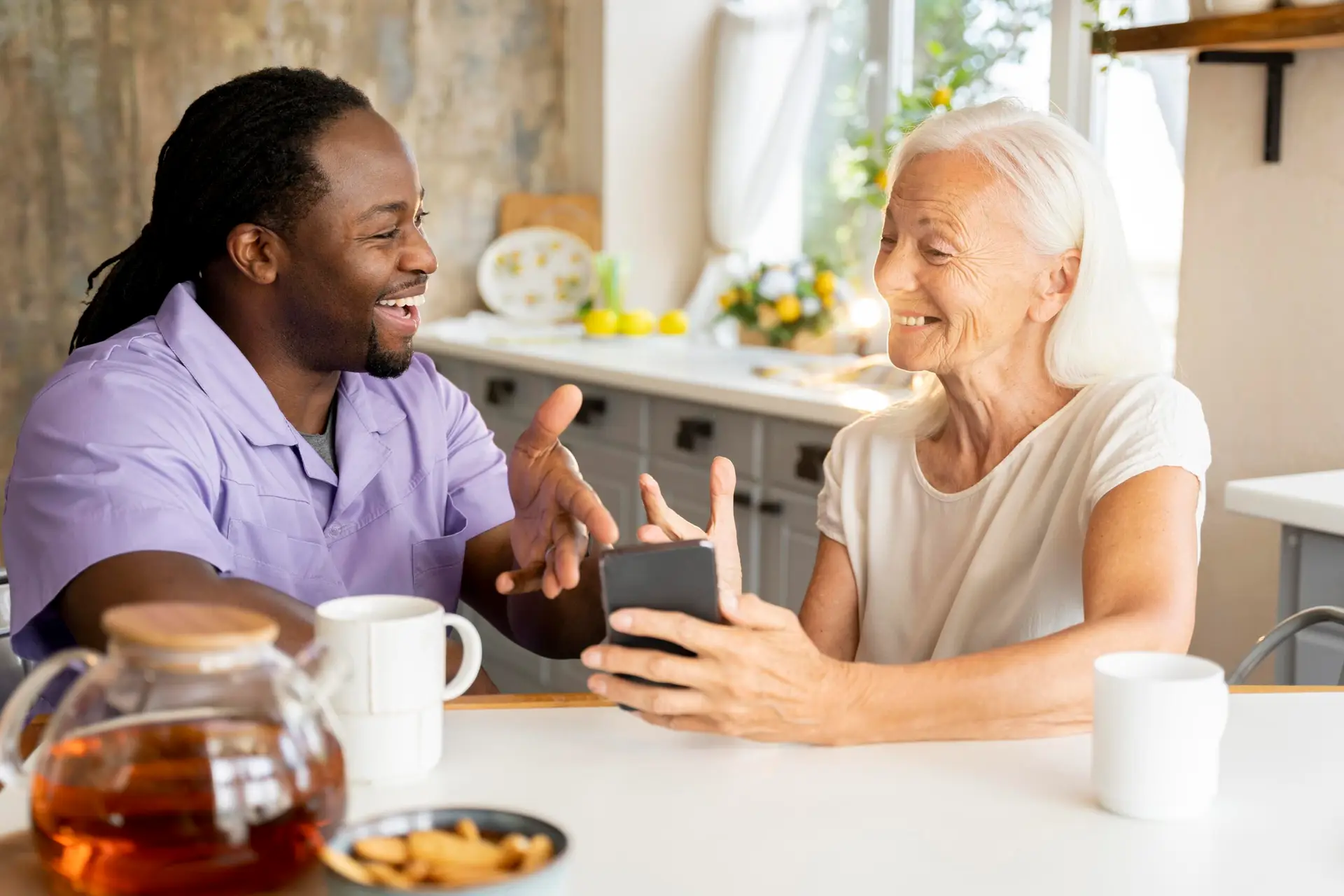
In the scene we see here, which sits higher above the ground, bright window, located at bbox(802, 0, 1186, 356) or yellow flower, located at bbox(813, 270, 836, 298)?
bright window, located at bbox(802, 0, 1186, 356)

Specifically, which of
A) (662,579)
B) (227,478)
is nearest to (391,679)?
(662,579)

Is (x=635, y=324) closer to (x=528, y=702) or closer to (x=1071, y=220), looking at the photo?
(x=1071, y=220)

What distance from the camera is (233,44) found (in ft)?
14.5

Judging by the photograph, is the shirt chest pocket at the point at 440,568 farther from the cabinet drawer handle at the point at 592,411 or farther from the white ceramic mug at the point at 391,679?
the cabinet drawer handle at the point at 592,411

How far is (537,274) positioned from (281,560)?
3173 mm

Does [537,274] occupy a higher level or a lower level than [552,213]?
lower

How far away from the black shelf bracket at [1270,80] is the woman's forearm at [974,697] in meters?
1.59

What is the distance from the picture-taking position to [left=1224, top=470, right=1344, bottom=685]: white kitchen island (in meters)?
1.97

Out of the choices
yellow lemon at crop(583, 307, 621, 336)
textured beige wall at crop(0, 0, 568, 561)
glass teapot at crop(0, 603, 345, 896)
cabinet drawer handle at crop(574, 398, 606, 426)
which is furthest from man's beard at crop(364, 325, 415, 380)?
textured beige wall at crop(0, 0, 568, 561)

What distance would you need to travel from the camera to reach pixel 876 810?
106cm

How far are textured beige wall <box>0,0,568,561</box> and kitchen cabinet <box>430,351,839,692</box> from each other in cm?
89

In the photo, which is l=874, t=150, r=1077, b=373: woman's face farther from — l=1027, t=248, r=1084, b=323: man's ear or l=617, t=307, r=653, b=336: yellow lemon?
l=617, t=307, r=653, b=336: yellow lemon

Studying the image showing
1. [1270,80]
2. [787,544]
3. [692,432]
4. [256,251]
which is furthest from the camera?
[692,432]

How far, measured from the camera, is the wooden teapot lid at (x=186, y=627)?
77 cm
